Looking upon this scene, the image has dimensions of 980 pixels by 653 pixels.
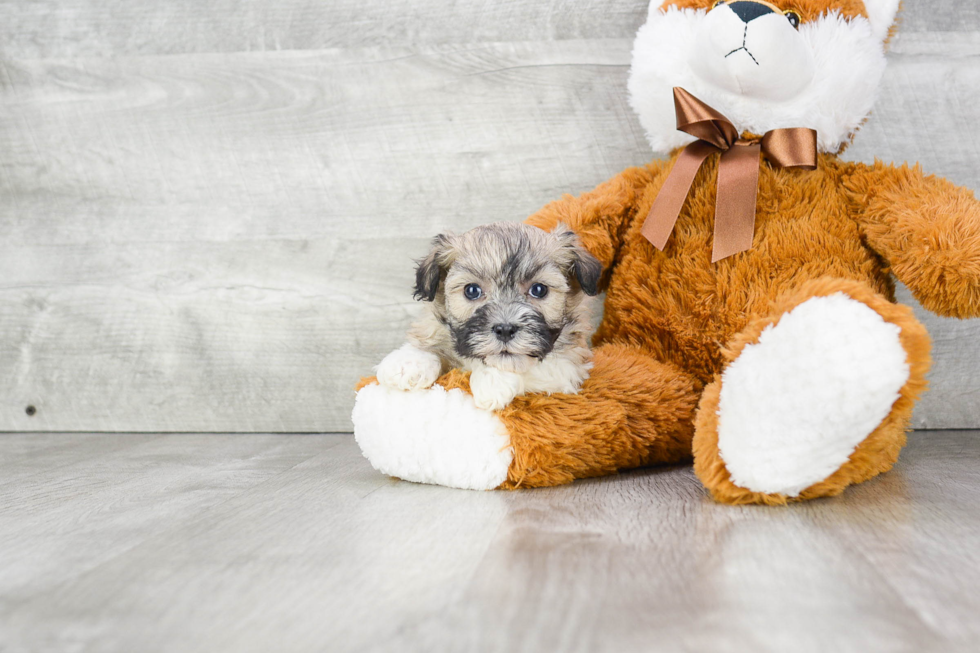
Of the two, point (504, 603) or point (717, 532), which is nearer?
point (504, 603)

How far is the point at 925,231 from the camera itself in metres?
1.27

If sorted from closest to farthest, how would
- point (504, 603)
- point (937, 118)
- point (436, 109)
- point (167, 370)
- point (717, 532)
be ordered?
point (504, 603) → point (717, 532) → point (937, 118) → point (436, 109) → point (167, 370)

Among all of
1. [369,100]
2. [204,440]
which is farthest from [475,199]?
[204,440]

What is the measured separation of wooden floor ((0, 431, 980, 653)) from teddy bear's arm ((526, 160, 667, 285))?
0.48 m

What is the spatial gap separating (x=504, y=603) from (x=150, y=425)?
5.10ft

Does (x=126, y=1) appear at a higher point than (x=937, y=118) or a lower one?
higher

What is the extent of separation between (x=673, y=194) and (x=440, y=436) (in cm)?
66

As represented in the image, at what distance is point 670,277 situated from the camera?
1495mm

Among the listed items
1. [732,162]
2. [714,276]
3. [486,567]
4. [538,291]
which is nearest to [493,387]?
[538,291]

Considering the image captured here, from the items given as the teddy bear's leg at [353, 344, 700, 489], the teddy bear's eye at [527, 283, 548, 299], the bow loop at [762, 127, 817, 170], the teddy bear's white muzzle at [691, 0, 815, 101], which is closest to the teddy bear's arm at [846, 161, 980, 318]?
the bow loop at [762, 127, 817, 170]

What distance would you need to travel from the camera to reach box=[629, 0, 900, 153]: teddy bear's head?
1337 millimetres

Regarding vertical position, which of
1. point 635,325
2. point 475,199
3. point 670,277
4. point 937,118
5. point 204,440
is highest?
point 937,118

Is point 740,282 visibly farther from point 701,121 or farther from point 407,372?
point 407,372

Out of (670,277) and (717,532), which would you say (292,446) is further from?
(717,532)
